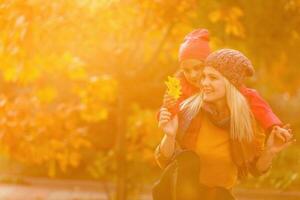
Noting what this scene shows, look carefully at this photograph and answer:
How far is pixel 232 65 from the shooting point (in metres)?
3.70

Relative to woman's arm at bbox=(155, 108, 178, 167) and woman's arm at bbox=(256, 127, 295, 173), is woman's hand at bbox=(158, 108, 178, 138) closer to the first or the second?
woman's arm at bbox=(155, 108, 178, 167)

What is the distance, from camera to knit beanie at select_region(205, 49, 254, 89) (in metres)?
3.70

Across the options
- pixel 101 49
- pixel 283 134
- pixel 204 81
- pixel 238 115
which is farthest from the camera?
pixel 101 49

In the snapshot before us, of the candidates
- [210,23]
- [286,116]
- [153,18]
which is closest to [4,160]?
[286,116]

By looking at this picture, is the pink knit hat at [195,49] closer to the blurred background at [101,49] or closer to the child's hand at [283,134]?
the child's hand at [283,134]

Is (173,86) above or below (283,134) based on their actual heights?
above

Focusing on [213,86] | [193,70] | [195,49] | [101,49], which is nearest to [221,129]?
[213,86]

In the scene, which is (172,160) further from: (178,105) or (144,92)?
(144,92)

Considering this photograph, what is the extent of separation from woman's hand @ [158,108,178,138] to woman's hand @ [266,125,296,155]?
498 mm

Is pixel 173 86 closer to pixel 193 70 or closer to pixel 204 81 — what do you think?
pixel 204 81

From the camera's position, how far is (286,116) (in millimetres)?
13492

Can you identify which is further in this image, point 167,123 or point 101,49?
point 101,49

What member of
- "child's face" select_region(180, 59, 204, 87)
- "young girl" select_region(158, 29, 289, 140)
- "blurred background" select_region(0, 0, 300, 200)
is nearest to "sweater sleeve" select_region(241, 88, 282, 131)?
"young girl" select_region(158, 29, 289, 140)

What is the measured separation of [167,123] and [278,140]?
1.93ft
